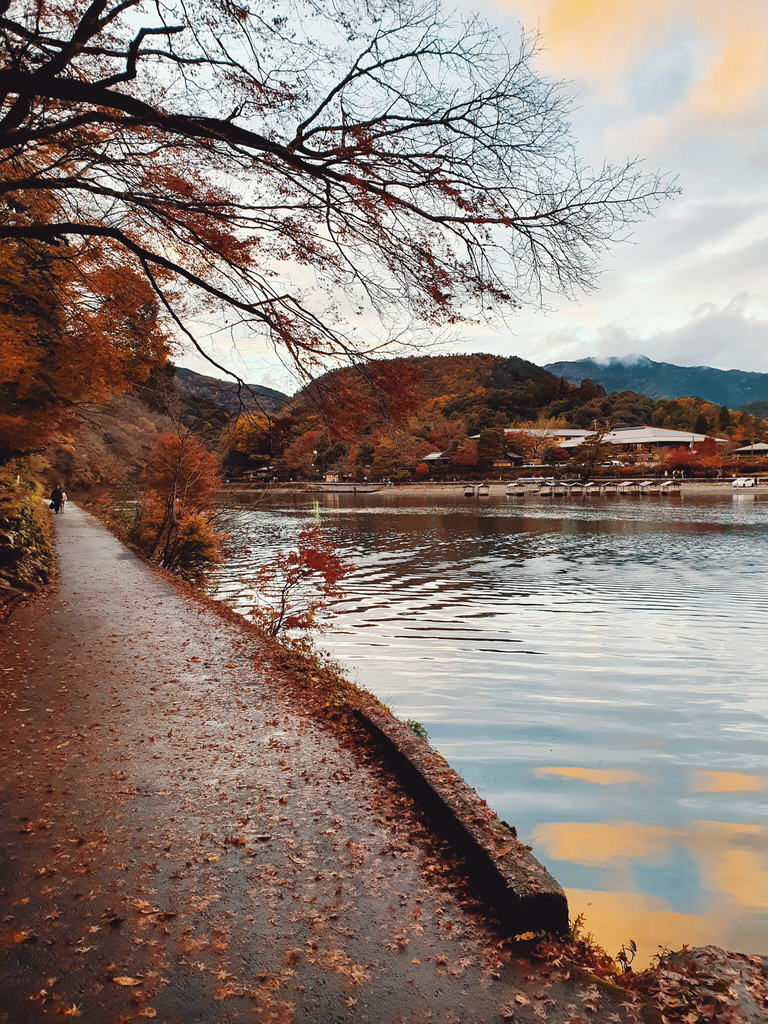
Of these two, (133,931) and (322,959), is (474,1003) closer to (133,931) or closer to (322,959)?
(322,959)

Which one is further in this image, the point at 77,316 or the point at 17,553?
the point at 17,553

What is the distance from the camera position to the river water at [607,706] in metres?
4.70

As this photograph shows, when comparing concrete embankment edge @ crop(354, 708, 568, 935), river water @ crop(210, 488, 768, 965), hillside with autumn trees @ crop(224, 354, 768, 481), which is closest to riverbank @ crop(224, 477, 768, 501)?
hillside with autumn trees @ crop(224, 354, 768, 481)

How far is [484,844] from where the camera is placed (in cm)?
355

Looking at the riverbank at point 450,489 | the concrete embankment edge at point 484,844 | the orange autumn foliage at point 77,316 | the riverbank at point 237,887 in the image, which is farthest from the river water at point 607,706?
the riverbank at point 450,489

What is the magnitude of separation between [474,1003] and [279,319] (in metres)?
5.30

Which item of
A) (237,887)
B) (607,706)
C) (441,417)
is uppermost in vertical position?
(441,417)

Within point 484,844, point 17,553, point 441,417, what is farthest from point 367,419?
point 441,417

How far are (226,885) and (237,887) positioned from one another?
6 centimetres

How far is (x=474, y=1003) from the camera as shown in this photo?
2568 mm

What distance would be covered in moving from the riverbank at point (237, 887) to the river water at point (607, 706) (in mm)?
1471

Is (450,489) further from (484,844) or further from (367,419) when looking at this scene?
(484,844)

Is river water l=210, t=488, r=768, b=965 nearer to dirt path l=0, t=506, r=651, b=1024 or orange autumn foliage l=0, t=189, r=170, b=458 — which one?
dirt path l=0, t=506, r=651, b=1024

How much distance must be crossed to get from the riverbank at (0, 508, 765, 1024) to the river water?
4.82 feet
